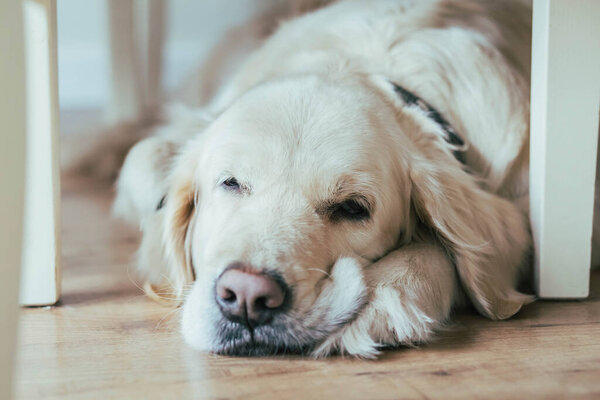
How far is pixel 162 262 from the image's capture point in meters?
1.82

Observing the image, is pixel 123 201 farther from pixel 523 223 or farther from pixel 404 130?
pixel 523 223

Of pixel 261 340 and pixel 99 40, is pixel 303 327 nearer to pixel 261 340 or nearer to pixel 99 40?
pixel 261 340

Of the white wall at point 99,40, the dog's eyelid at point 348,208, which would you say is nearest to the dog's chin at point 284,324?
the dog's eyelid at point 348,208

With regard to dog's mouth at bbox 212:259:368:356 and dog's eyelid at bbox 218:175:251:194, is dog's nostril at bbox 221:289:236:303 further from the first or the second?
dog's eyelid at bbox 218:175:251:194

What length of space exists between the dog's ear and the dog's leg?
51 cm

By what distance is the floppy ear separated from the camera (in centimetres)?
156

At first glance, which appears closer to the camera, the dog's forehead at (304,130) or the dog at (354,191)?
the dog at (354,191)

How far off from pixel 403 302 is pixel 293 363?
0.26 meters

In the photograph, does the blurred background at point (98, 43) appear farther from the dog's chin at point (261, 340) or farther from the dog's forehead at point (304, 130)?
the dog's chin at point (261, 340)

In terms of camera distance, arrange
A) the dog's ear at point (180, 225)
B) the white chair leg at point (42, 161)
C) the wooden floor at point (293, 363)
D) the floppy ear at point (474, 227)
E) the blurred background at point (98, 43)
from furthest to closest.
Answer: the blurred background at point (98, 43) < the dog's ear at point (180, 225) < the floppy ear at point (474, 227) < the white chair leg at point (42, 161) < the wooden floor at point (293, 363)

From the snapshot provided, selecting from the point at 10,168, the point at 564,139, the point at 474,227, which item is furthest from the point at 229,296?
the point at 564,139

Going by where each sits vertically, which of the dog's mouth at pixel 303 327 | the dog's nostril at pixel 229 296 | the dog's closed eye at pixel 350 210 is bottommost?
the dog's mouth at pixel 303 327

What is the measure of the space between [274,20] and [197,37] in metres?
1.87

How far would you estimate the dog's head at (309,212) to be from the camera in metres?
1.30
